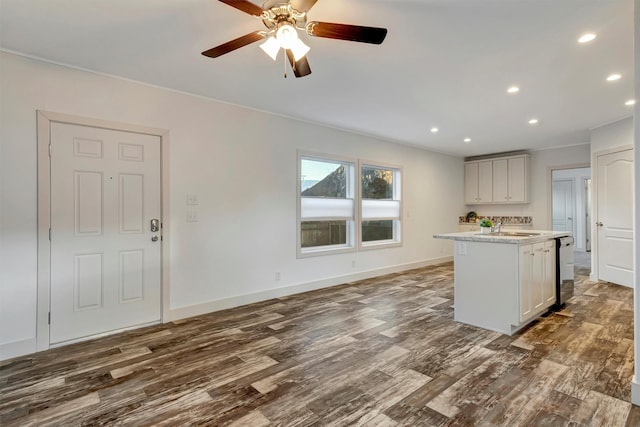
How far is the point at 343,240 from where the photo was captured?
5613 millimetres

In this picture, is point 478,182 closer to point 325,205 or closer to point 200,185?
point 325,205

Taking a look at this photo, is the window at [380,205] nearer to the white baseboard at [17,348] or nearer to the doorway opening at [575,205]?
the white baseboard at [17,348]

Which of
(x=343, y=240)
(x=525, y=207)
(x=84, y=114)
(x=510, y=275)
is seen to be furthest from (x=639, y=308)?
(x=525, y=207)

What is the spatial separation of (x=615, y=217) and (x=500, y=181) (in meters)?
2.61

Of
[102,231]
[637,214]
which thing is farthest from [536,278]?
[102,231]

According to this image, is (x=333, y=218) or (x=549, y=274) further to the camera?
(x=333, y=218)

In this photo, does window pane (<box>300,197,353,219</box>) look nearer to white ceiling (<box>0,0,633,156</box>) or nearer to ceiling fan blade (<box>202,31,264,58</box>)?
white ceiling (<box>0,0,633,156</box>)

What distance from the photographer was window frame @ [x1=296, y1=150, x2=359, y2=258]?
15.6 feet

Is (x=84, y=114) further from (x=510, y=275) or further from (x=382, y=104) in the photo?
(x=510, y=275)

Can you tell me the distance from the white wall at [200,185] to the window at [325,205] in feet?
0.64

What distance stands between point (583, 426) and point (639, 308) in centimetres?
81

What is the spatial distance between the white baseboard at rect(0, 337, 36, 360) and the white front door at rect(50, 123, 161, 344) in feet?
0.53

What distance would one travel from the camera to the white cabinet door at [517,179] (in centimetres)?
708

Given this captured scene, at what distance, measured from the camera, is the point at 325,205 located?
518cm
